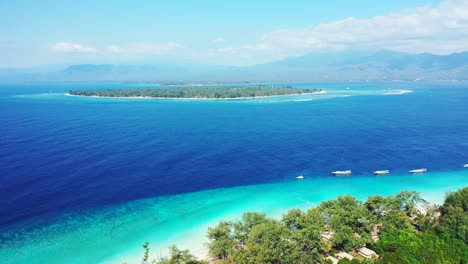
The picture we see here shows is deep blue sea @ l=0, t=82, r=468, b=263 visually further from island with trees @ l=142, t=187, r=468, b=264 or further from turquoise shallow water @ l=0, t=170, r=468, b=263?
island with trees @ l=142, t=187, r=468, b=264

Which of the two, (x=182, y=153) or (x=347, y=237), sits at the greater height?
(x=182, y=153)

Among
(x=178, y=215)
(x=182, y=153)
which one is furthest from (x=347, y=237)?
(x=182, y=153)

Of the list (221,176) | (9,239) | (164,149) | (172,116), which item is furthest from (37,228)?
(172,116)

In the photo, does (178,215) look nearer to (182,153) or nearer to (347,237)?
(347,237)

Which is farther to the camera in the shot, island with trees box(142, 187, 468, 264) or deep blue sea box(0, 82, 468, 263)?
deep blue sea box(0, 82, 468, 263)

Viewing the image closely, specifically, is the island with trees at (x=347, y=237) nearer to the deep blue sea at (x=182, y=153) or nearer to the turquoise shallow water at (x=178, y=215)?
the turquoise shallow water at (x=178, y=215)

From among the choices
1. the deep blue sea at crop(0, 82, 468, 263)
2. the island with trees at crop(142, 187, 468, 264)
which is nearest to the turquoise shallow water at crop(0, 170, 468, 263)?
the deep blue sea at crop(0, 82, 468, 263)
